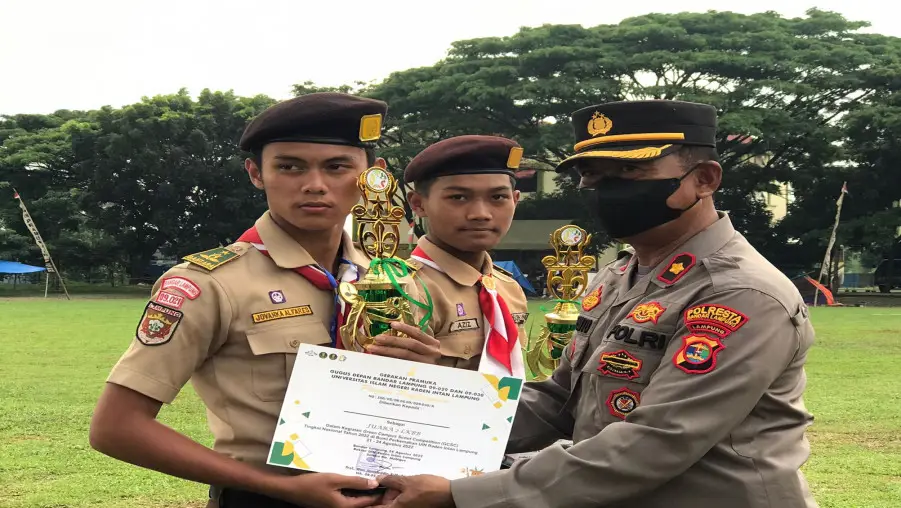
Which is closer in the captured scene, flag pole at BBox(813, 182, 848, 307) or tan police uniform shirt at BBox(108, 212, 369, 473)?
tan police uniform shirt at BBox(108, 212, 369, 473)

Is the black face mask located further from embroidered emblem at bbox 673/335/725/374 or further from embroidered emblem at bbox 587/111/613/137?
embroidered emblem at bbox 673/335/725/374

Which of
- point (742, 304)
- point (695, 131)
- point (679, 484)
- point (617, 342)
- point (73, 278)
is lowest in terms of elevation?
point (73, 278)

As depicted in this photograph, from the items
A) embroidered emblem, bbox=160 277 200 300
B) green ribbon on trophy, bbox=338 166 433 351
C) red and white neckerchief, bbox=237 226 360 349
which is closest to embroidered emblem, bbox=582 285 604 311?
green ribbon on trophy, bbox=338 166 433 351

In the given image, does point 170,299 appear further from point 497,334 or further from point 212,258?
point 497,334

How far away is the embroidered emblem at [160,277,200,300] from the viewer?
91.5 inches

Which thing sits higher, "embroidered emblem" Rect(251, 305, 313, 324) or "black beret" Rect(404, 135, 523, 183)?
"black beret" Rect(404, 135, 523, 183)

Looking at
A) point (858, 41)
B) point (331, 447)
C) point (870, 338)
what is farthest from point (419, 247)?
point (858, 41)

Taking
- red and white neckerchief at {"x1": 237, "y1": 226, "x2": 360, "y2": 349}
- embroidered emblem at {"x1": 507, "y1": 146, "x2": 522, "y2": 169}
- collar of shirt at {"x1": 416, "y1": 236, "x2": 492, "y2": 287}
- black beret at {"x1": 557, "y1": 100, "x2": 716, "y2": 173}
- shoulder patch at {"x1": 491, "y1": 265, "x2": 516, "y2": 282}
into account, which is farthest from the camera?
shoulder patch at {"x1": 491, "y1": 265, "x2": 516, "y2": 282}

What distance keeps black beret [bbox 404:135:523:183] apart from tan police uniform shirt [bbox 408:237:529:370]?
0.31 m

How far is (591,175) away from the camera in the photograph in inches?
102

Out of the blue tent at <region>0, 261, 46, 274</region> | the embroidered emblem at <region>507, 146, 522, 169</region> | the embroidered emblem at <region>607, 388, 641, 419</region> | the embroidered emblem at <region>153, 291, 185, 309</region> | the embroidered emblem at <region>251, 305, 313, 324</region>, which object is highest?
the embroidered emblem at <region>507, 146, 522, 169</region>

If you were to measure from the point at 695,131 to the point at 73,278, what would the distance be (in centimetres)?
4511

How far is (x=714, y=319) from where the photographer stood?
2.12m

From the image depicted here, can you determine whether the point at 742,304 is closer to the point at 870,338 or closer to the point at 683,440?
the point at 683,440
